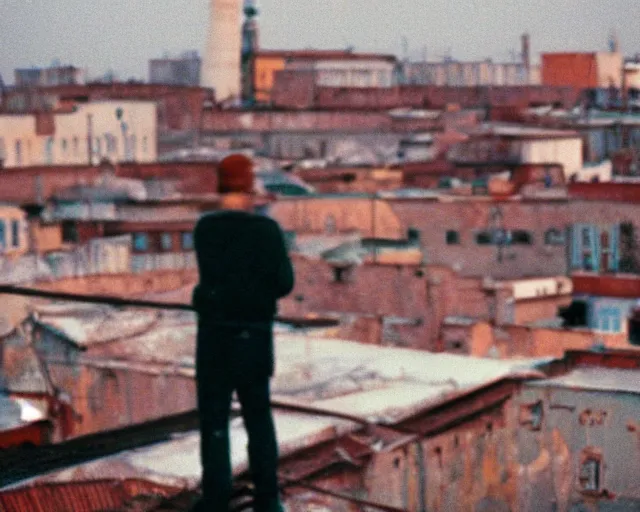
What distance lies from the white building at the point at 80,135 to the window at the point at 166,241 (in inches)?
167

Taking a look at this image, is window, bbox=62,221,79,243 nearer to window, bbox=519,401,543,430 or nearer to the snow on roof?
the snow on roof

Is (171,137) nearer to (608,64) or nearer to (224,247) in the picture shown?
(608,64)

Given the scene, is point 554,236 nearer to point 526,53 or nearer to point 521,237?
point 521,237

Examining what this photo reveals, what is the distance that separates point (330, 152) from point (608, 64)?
6.34 meters

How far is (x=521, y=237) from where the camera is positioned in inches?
452

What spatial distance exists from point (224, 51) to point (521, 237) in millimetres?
9786

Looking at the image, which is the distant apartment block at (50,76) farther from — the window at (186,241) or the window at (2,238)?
the window at (186,241)

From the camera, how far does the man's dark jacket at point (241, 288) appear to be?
6.61ft

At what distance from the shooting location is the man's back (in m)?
2.02

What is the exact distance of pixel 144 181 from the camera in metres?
12.6

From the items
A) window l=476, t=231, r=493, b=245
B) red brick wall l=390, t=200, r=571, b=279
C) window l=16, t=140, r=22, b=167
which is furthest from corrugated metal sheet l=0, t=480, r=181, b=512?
window l=16, t=140, r=22, b=167

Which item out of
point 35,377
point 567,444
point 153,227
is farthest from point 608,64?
point 567,444

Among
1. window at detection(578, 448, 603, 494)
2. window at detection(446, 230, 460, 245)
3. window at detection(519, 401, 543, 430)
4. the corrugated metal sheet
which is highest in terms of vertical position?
the corrugated metal sheet

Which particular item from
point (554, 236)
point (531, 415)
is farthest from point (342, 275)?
point (531, 415)
